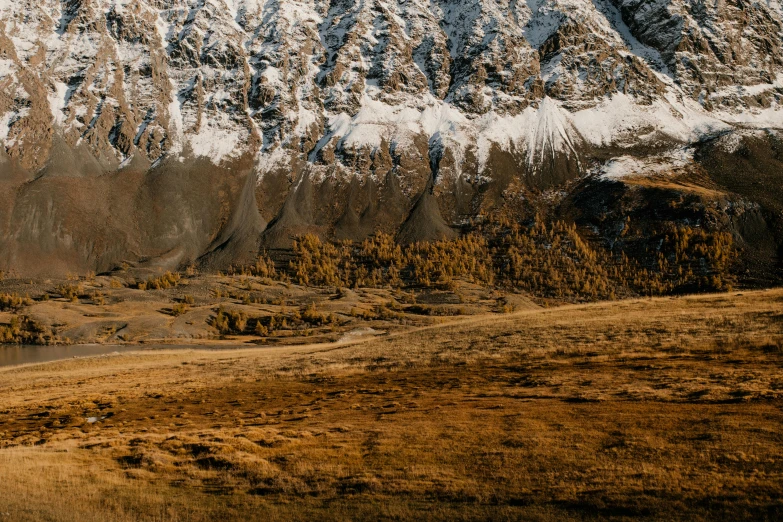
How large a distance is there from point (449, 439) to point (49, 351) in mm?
137321

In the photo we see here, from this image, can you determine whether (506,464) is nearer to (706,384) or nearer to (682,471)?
(682,471)

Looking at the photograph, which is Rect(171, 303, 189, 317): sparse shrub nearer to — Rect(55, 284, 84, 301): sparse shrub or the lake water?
the lake water

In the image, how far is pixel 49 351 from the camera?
134m

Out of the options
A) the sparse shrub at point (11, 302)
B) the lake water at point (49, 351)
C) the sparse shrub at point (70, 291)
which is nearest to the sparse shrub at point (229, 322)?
the lake water at point (49, 351)

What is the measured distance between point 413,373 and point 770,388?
24336 mm

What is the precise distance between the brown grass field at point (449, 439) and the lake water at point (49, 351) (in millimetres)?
83428

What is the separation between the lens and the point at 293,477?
22828mm

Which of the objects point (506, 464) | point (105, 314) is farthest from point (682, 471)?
point (105, 314)

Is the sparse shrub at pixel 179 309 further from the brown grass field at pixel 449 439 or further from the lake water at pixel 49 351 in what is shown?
the brown grass field at pixel 449 439

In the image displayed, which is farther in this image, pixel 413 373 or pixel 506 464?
pixel 413 373

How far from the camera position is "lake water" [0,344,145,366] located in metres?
122

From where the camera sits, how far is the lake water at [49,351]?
399 ft

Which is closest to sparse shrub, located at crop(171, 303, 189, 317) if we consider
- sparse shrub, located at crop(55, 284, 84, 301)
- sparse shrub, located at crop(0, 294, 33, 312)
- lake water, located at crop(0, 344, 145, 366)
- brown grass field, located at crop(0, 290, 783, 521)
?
lake water, located at crop(0, 344, 145, 366)

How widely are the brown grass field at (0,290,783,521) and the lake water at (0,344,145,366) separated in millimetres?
83428
